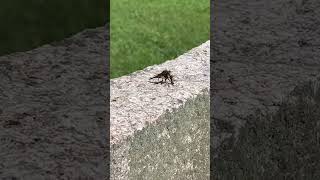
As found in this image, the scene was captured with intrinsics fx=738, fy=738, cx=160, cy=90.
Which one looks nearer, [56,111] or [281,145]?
[56,111]

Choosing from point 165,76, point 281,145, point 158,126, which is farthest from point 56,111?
point 281,145

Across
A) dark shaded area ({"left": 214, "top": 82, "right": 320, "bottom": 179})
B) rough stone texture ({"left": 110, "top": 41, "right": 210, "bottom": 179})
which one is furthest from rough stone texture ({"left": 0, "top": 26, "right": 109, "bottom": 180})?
dark shaded area ({"left": 214, "top": 82, "right": 320, "bottom": 179})

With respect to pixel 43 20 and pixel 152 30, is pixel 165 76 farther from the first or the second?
pixel 43 20

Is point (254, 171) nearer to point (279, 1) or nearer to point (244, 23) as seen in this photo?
point (244, 23)

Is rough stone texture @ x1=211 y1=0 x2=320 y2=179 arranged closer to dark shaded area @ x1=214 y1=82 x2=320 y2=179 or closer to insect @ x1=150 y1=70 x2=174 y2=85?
dark shaded area @ x1=214 y1=82 x2=320 y2=179

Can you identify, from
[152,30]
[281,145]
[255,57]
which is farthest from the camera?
[152,30]

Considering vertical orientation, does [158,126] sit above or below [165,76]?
below

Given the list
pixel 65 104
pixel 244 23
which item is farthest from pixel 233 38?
pixel 65 104
